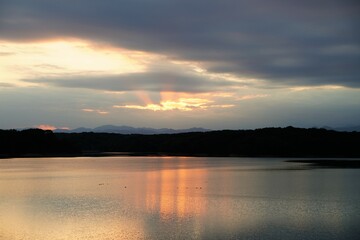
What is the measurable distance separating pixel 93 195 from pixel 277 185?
677 inches

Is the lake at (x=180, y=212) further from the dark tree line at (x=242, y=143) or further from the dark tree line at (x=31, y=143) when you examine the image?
the dark tree line at (x=242, y=143)

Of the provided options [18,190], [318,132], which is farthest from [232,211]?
[318,132]

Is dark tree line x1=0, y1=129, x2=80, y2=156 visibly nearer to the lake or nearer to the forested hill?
the forested hill

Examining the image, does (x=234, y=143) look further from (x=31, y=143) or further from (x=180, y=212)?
(x=180, y=212)

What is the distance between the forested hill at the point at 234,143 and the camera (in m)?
117

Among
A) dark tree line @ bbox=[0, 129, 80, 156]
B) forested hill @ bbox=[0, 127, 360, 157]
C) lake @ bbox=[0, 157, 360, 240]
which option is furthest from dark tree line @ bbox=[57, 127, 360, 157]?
lake @ bbox=[0, 157, 360, 240]

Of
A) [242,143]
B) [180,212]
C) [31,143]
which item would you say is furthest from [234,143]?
[180,212]

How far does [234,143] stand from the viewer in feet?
445

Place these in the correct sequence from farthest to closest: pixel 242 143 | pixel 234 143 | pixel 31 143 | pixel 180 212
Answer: pixel 234 143, pixel 242 143, pixel 31 143, pixel 180 212

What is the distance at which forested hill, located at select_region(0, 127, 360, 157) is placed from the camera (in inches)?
4624

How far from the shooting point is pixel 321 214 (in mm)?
24344

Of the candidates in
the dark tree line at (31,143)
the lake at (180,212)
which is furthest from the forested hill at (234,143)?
the lake at (180,212)

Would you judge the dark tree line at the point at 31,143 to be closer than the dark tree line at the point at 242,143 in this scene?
Yes

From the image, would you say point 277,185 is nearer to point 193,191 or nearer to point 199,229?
point 193,191
